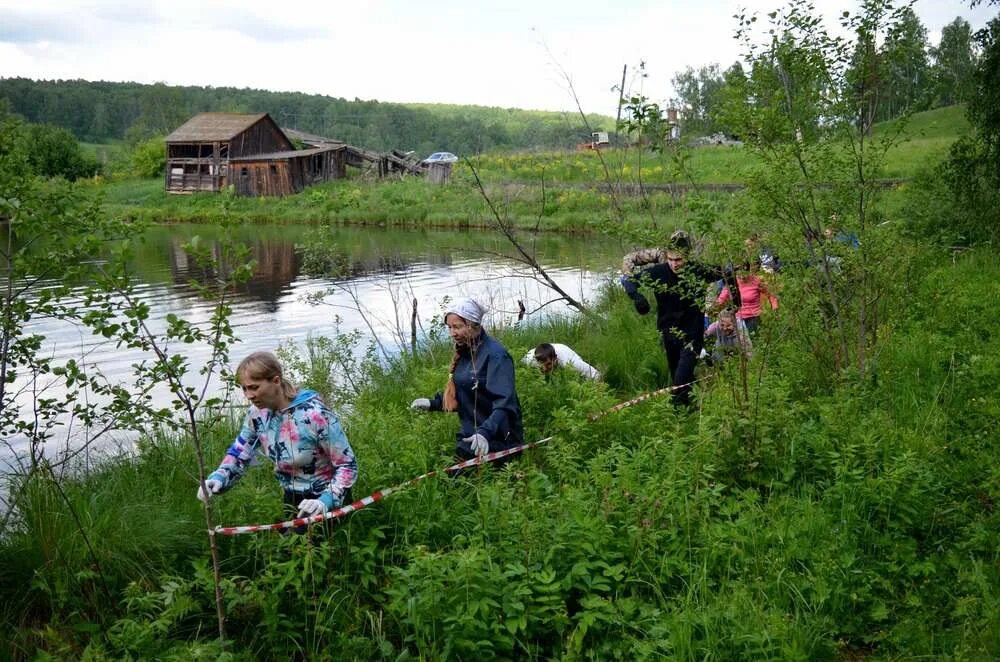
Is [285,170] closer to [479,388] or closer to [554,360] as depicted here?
[554,360]

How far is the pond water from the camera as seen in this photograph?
42.3 ft

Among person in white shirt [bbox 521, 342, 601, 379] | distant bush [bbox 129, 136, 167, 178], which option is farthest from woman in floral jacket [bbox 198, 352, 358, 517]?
distant bush [bbox 129, 136, 167, 178]

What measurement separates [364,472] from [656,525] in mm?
1731

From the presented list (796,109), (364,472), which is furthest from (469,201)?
(364,472)

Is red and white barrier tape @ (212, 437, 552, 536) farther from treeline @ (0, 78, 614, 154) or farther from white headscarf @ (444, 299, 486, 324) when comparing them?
treeline @ (0, 78, 614, 154)

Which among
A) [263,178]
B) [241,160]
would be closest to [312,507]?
[263,178]

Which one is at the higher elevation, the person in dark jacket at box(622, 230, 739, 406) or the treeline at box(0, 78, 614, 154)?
the treeline at box(0, 78, 614, 154)

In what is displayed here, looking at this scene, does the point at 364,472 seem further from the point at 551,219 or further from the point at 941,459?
the point at 551,219

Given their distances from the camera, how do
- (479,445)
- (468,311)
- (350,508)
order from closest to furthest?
1. (350,508)
2. (479,445)
3. (468,311)

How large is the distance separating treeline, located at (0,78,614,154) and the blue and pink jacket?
93.4 meters

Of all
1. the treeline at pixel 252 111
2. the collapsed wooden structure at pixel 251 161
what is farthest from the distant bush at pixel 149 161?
the treeline at pixel 252 111

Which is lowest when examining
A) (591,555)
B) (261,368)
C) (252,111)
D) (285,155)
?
(591,555)

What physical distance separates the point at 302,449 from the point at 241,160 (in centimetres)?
5763

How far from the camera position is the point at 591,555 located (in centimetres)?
400
